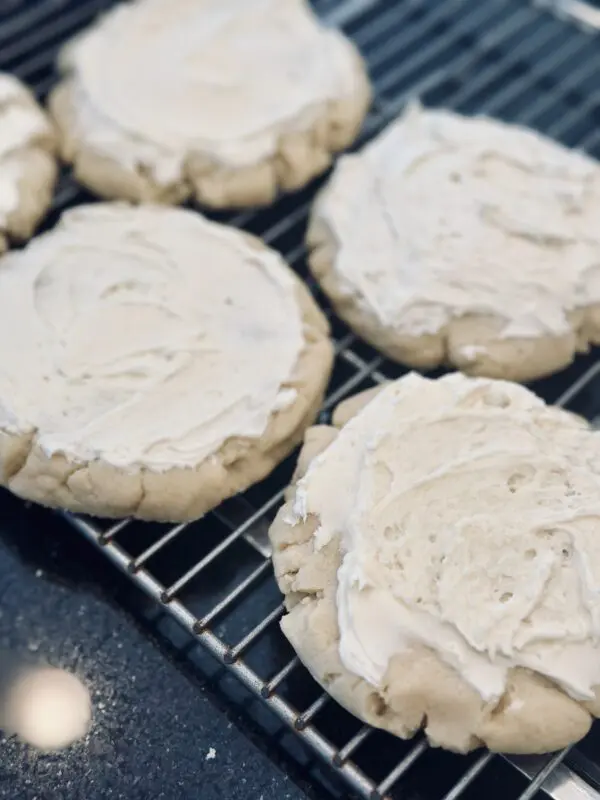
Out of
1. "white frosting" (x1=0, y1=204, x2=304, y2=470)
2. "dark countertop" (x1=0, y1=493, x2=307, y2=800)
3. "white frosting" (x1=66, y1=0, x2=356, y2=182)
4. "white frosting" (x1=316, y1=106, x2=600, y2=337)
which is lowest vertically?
"dark countertop" (x1=0, y1=493, x2=307, y2=800)

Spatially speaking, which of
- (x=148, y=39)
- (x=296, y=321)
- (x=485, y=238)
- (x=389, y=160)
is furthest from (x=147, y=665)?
(x=148, y=39)

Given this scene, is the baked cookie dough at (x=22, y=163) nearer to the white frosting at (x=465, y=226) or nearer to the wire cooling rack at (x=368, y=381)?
the wire cooling rack at (x=368, y=381)

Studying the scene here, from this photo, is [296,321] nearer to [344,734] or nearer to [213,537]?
[213,537]

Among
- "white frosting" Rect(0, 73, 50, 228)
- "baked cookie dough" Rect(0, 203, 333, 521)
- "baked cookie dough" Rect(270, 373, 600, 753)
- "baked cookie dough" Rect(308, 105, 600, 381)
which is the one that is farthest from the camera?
"white frosting" Rect(0, 73, 50, 228)

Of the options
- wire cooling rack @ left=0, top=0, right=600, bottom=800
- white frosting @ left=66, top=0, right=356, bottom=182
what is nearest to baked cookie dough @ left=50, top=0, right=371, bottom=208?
white frosting @ left=66, top=0, right=356, bottom=182

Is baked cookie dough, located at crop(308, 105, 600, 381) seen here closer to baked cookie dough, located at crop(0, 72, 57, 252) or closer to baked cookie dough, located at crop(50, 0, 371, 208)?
baked cookie dough, located at crop(50, 0, 371, 208)

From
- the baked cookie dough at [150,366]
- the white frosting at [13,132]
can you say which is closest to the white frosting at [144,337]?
the baked cookie dough at [150,366]
